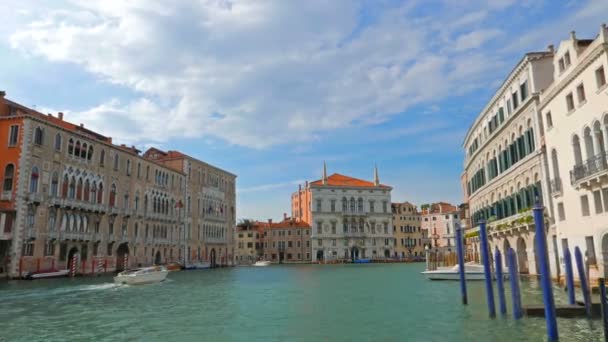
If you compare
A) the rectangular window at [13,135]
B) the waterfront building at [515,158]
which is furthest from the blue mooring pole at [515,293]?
the rectangular window at [13,135]

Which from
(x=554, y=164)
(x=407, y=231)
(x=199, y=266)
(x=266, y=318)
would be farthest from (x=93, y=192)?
(x=407, y=231)

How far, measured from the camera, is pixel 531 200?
78.1 feet

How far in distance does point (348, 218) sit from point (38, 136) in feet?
176

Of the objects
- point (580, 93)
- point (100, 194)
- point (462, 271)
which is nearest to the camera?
point (462, 271)

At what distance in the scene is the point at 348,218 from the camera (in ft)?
254

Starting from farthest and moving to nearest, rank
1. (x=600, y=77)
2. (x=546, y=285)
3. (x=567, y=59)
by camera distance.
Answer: (x=567, y=59) < (x=600, y=77) < (x=546, y=285)

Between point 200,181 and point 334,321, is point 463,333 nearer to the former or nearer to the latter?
point 334,321

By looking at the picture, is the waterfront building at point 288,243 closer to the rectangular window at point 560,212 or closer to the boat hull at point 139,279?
the boat hull at point 139,279

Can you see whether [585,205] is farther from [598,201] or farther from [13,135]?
[13,135]

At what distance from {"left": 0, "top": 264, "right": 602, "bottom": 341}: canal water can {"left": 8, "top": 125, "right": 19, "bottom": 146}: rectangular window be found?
13.3 meters

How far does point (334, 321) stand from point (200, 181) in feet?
148

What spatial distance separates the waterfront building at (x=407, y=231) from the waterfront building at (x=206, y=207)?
3294 centimetres

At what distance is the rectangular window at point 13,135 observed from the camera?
3020cm

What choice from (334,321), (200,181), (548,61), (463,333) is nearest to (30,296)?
(334,321)
